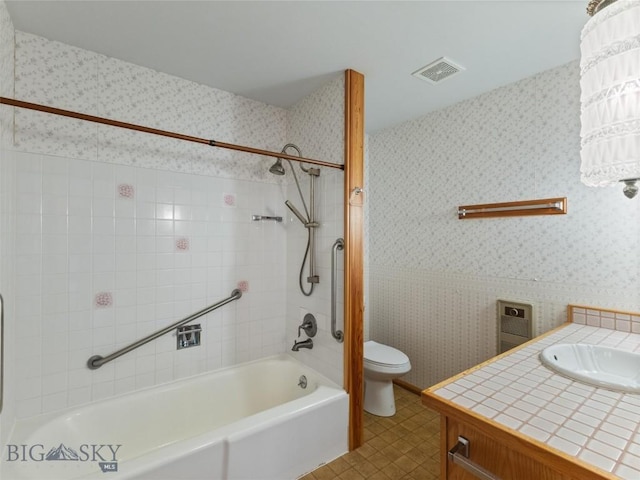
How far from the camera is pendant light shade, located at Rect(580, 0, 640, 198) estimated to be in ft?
2.94

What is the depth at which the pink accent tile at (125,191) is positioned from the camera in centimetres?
184

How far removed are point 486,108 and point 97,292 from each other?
2.83 m

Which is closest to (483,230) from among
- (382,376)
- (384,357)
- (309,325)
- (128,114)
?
(384,357)

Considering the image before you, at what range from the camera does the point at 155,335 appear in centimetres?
191

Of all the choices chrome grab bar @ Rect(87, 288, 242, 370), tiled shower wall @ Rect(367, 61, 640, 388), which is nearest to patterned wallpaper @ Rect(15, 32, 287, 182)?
chrome grab bar @ Rect(87, 288, 242, 370)

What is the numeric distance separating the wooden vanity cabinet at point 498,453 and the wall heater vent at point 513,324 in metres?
1.38

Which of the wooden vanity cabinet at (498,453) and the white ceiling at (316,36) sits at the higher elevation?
the white ceiling at (316,36)

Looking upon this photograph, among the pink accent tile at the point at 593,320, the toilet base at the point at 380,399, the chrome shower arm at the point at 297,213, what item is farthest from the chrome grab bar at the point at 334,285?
the pink accent tile at the point at 593,320

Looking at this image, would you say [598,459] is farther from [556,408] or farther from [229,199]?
[229,199]

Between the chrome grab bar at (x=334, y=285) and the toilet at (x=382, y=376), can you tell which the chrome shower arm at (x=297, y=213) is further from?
the toilet at (x=382, y=376)

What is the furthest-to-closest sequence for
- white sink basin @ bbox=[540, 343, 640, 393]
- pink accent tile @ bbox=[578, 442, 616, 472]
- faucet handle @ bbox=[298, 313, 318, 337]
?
1. faucet handle @ bbox=[298, 313, 318, 337]
2. white sink basin @ bbox=[540, 343, 640, 393]
3. pink accent tile @ bbox=[578, 442, 616, 472]

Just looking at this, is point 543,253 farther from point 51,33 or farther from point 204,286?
point 51,33

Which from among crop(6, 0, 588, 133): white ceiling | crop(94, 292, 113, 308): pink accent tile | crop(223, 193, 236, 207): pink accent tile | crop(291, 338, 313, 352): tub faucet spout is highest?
crop(6, 0, 588, 133): white ceiling

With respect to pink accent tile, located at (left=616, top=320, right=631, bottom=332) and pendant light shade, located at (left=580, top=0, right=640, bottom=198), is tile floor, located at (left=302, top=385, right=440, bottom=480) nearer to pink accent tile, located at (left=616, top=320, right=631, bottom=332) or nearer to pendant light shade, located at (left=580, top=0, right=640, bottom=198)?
pink accent tile, located at (left=616, top=320, right=631, bottom=332)
